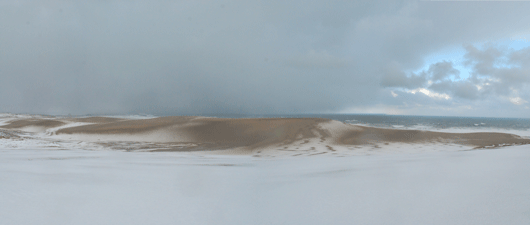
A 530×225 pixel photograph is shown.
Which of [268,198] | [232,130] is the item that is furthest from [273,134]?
[268,198]

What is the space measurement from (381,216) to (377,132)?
23.7ft

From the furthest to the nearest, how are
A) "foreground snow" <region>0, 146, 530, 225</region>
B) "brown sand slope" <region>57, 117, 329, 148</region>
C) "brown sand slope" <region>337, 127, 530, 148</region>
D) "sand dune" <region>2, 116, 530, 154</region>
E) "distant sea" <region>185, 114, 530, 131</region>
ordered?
"distant sea" <region>185, 114, 530, 131</region> → "brown sand slope" <region>57, 117, 329, 148</region> → "brown sand slope" <region>337, 127, 530, 148</region> → "sand dune" <region>2, 116, 530, 154</region> → "foreground snow" <region>0, 146, 530, 225</region>

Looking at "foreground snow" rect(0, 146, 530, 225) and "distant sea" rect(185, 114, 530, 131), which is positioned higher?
"foreground snow" rect(0, 146, 530, 225)

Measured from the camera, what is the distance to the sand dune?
6520mm

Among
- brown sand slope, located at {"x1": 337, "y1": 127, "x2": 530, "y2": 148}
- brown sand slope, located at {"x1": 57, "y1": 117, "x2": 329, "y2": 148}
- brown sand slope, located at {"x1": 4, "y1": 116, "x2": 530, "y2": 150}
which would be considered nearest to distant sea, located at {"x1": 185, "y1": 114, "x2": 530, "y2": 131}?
brown sand slope, located at {"x1": 337, "y1": 127, "x2": 530, "y2": 148}

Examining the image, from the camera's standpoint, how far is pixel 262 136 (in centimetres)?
761

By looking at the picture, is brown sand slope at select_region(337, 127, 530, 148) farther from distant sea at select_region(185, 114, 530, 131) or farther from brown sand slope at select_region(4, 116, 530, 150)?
distant sea at select_region(185, 114, 530, 131)

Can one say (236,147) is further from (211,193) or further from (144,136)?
(211,193)

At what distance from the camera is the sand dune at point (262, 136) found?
6.52 meters

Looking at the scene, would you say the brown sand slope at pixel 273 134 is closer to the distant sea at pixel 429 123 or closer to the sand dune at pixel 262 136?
the sand dune at pixel 262 136

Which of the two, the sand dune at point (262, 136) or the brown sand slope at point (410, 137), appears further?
the brown sand slope at point (410, 137)

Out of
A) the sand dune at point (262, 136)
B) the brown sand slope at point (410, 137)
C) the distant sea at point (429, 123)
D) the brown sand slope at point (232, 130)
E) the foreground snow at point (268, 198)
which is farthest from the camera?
the distant sea at point (429, 123)

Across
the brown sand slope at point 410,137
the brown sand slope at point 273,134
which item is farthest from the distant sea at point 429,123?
the brown sand slope at point 273,134

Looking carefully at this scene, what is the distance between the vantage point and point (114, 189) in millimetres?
1353
